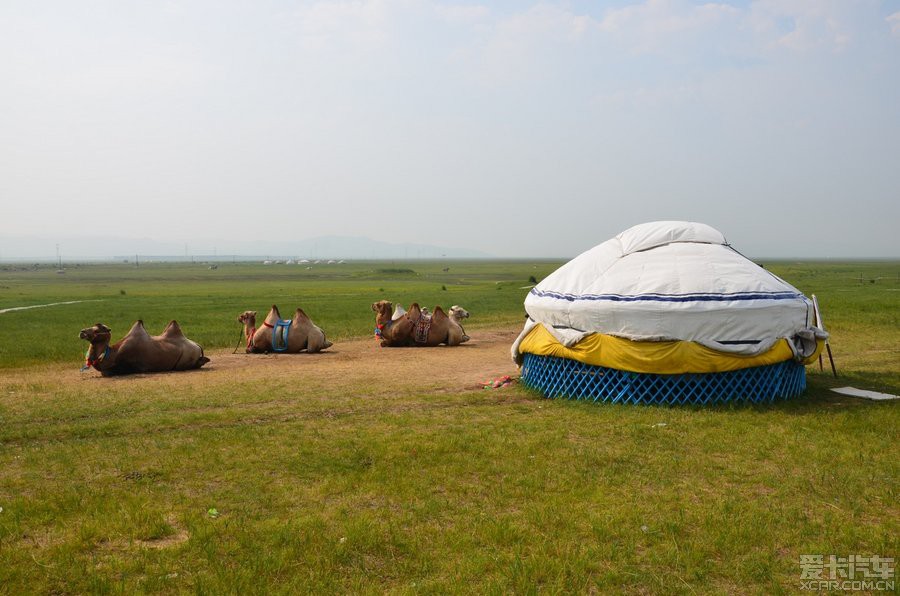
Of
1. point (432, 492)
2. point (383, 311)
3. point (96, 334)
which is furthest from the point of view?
point (383, 311)

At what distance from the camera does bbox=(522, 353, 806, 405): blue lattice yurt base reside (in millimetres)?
9523

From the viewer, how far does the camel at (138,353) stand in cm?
1275

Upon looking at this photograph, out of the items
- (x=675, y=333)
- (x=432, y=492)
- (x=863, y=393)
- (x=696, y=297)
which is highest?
(x=696, y=297)

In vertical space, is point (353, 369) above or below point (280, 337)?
below

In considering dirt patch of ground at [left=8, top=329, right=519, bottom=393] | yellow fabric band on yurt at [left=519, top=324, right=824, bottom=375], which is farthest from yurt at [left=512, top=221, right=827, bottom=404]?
dirt patch of ground at [left=8, top=329, right=519, bottom=393]

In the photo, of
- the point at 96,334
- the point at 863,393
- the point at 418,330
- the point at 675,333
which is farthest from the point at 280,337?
the point at 863,393

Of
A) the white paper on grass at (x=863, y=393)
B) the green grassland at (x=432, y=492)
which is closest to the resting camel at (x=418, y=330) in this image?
the green grassland at (x=432, y=492)

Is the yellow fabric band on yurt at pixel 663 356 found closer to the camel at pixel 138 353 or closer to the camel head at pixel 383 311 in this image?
the camel at pixel 138 353

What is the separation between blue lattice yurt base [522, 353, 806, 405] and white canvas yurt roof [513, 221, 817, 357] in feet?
1.39

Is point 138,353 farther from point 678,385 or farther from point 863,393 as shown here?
point 863,393

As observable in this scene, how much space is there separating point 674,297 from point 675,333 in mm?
517

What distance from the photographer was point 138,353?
13078 mm

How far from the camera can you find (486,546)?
4.86m

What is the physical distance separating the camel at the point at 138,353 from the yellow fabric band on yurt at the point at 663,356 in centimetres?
786
